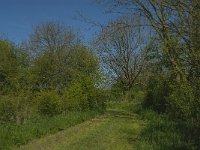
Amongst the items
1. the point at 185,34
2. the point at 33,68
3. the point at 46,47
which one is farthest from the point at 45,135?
the point at 46,47

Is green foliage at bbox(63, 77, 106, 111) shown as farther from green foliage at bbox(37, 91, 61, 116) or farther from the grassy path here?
the grassy path

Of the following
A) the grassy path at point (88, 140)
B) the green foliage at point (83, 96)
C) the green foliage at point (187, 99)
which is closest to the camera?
the green foliage at point (187, 99)

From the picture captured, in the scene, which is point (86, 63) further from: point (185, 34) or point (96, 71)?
point (185, 34)

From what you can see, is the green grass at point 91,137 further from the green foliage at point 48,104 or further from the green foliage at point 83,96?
the green foliage at point 83,96

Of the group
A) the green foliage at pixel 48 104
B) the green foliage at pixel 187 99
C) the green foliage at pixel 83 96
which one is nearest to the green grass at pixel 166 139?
the green foliage at pixel 187 99

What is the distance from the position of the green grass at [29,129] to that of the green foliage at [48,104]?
1755 millimetres

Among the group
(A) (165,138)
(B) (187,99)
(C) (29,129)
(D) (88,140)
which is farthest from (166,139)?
(C) (29,129)

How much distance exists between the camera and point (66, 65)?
134 feet

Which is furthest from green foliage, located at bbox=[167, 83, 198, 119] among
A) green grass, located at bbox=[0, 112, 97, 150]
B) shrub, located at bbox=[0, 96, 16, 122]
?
shrub, located at bbox=[0, 96, 16, 122]

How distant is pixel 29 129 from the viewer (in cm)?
1650

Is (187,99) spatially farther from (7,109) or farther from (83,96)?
(83,96)

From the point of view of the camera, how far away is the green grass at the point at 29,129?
1456 centimetres

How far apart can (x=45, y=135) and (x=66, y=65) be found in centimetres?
2400

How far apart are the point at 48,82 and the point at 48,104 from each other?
53.2 feet
